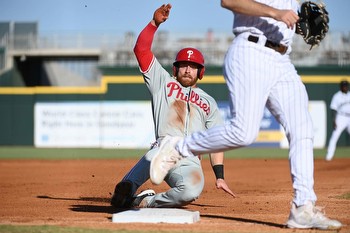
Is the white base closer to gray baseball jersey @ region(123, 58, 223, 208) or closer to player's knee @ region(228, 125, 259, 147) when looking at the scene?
gray baseball jersey @ region(123, 58, 223, 208)

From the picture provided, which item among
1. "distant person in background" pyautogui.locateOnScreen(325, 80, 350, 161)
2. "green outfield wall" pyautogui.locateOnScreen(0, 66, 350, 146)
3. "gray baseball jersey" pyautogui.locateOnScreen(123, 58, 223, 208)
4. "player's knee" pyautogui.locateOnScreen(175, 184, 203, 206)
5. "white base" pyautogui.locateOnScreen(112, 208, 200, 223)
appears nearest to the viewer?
"white base" pyautogui.locateOnScreen(112, 208, 200, 223)

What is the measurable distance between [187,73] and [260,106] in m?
1.53

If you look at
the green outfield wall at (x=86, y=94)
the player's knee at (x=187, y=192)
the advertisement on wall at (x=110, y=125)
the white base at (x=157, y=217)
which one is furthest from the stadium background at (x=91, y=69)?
the white base at (x=157, y=217)

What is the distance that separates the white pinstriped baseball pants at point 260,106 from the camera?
15.4ft

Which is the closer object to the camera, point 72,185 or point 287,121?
point 287,121

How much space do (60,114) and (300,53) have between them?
10.4 m

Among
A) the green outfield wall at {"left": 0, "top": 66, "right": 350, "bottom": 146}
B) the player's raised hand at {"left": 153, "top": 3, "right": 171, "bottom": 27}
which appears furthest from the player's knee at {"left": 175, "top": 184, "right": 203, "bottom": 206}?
the green outfield wall at {"left": 0, "top": 66, "right": 350, "bottom": 146}

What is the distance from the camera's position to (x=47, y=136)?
24.0 meters

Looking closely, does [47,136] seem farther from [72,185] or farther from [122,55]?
[72,185]

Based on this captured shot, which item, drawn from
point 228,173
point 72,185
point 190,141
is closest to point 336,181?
point 228,173

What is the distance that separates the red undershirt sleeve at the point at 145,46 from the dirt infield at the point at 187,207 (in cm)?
133

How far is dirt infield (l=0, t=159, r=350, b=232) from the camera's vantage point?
17.4 ft

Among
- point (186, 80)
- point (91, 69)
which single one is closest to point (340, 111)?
point (186, 80)

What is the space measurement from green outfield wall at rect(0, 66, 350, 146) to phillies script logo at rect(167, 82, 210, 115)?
18.0 metres
